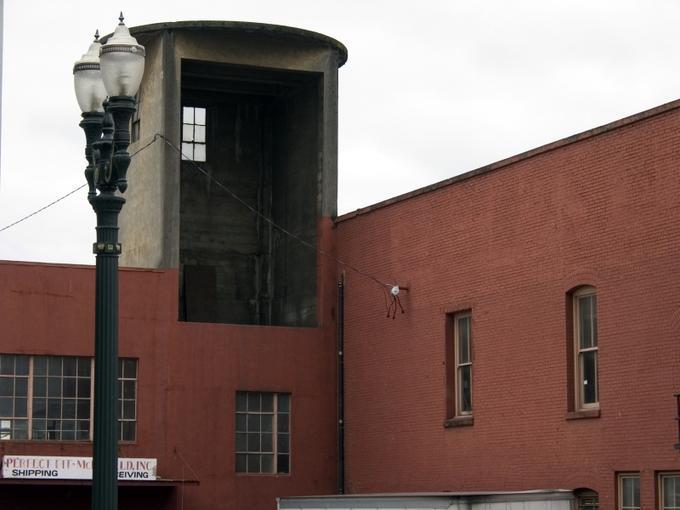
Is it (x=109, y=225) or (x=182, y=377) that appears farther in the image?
(x=182, y=377)

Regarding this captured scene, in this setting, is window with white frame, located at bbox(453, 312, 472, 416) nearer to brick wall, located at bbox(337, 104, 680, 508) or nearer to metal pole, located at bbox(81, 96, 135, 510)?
brick wall, located at bbox(337, 104, 680, 508)

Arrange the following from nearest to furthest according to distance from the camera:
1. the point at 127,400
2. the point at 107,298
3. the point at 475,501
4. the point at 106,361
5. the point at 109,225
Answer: the point at 106,361, the point at 107,298, the point at 109,225, the point at 475,501, the point at 127,400

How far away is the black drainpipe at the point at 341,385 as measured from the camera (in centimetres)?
3159

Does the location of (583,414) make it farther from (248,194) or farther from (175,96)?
(248,194)

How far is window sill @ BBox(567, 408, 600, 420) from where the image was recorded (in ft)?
78.0

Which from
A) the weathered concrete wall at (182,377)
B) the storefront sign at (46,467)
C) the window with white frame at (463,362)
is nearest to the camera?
the window with white frame at (463,362)

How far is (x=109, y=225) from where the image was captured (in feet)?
45.1

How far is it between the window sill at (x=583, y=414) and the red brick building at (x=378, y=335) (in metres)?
0.05

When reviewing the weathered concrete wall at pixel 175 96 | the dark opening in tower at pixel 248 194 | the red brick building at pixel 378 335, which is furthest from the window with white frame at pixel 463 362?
the weathered concrete wall at pixel 175 96

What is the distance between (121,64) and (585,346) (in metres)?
12.9

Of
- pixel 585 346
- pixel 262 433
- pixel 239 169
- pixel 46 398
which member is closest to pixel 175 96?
pixel 239 169

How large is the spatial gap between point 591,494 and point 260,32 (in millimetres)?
13364

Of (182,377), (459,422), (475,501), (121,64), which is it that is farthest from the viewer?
(182,377)

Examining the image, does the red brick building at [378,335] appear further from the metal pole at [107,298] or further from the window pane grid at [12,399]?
the metal pole at [107,298]
